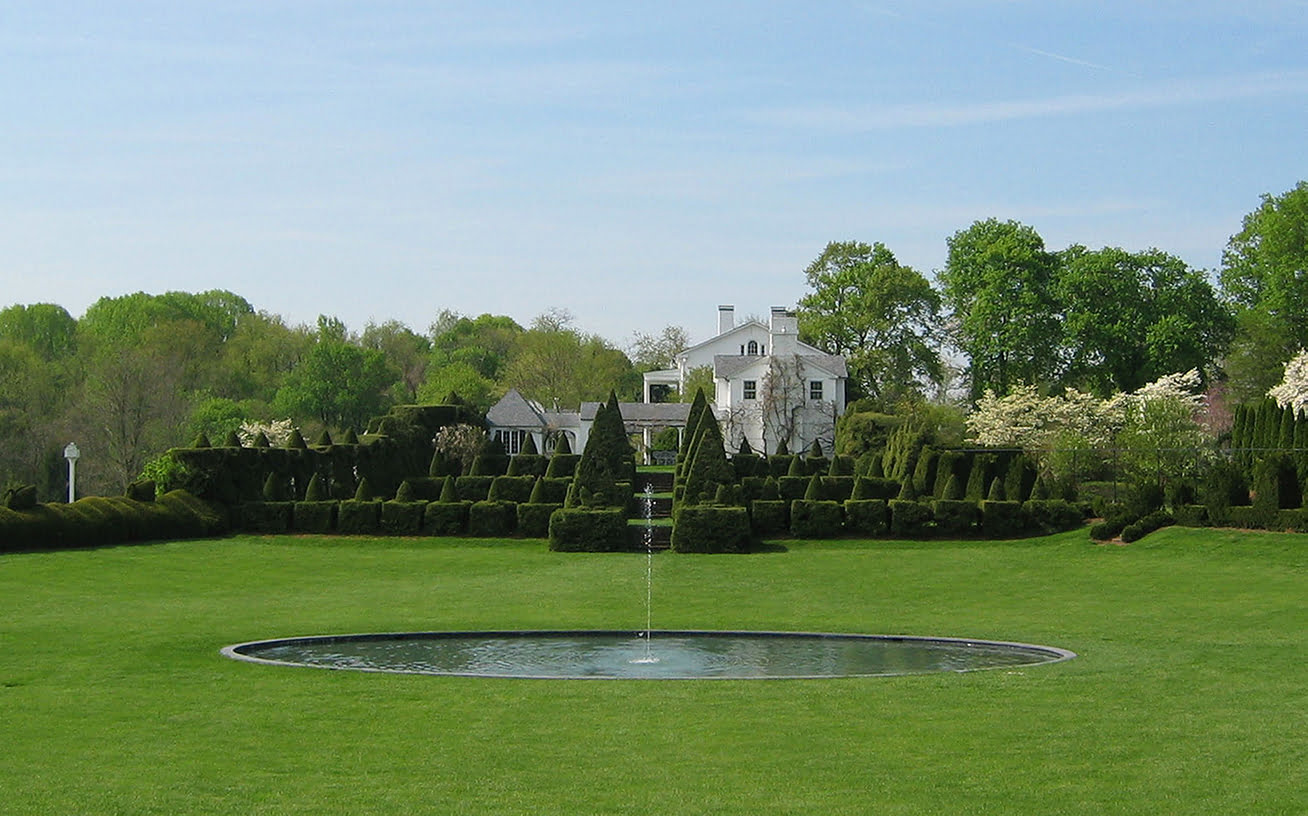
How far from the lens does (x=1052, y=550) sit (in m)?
39.7

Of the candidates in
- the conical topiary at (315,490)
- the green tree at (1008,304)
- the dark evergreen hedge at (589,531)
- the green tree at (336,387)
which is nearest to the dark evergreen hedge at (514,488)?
the conical topiary at (315,490)

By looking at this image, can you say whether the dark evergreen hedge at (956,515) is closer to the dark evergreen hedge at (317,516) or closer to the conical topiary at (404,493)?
the conical topiary at (404,493)

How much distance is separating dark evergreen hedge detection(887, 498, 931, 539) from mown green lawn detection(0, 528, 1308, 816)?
537 inches

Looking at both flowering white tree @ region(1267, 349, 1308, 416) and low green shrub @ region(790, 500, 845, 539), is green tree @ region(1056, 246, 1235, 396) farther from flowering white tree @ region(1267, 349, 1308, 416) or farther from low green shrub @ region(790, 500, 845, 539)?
low green shrub @ region(790, 500, 845, 539)

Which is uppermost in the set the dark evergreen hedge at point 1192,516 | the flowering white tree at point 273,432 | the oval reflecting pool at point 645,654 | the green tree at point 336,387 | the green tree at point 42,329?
the green tree at point 42,329

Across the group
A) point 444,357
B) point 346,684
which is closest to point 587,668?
point 346,684

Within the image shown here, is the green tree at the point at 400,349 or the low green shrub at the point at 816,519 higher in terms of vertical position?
the green tree at the point at 400,349

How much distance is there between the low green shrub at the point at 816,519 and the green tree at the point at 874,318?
3219 centimetres

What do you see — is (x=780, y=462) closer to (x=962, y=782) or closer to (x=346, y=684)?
(x=346, y=684)

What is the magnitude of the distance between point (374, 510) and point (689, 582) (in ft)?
46.9

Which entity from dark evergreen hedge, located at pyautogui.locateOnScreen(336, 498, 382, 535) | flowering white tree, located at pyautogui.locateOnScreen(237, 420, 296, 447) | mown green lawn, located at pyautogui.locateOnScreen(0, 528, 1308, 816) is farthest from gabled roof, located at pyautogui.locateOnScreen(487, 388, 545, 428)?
mown green lawn, located at pyautogui.locateOnScreen(0, 528, 1308, 816)

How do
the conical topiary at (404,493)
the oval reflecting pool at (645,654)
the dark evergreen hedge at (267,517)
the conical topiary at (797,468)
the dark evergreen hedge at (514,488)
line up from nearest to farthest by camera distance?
the oval reflecting pool at (645,654), the dark evergreen hedge at (267,517), the conical topiary at (404,493), the dark evergreen hedge at (514,488), the conical topiary at (797,468)

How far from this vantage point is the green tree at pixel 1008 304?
232 feet

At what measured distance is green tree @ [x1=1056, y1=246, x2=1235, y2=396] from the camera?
67.9m
